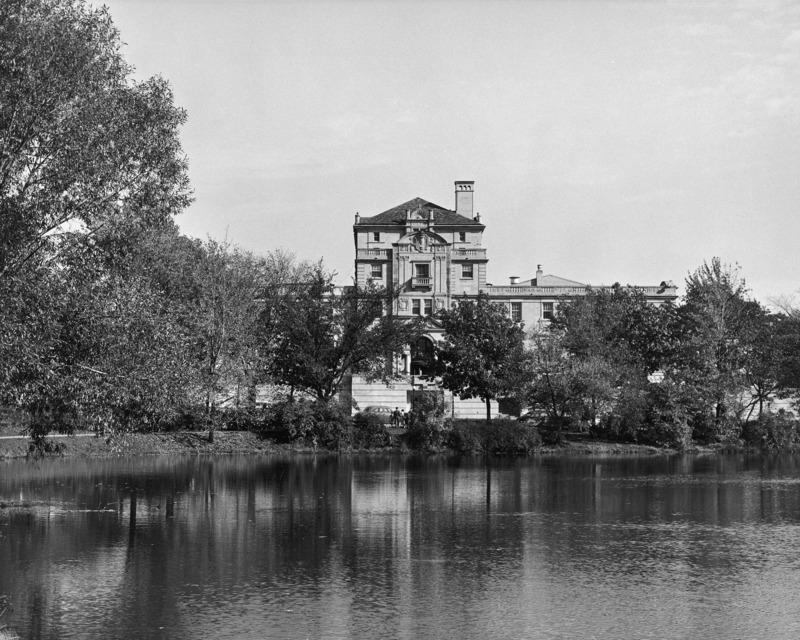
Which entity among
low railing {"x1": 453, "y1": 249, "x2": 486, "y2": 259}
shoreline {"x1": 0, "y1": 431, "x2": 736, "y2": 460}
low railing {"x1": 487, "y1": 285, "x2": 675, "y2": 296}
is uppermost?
low railing {"x1": 453, "y1": 249, "x2": 486, "y2": 259}

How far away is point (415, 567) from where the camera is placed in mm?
23047

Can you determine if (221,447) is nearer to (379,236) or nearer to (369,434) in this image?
(369,434)

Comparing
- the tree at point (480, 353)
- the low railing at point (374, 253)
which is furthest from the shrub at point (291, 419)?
the low railing at point (374, 253)

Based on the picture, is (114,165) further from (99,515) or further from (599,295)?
(599,295)

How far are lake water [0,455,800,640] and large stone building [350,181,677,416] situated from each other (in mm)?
61485

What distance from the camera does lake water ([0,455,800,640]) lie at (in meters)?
17.5

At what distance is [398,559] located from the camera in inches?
949

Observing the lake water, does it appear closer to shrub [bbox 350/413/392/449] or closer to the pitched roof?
shrub [bbox 350/413/392/449]

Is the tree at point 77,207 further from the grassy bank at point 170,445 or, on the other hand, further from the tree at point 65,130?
the grassy bank at point 170,445

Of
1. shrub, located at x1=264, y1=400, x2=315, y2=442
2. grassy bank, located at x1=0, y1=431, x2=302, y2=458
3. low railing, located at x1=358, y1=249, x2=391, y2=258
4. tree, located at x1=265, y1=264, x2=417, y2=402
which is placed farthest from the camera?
low railing, located at x1=358, y1=249, x2=391, y2=258

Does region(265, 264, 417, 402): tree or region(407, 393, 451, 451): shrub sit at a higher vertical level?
region(265, 264, 417, 402): tree

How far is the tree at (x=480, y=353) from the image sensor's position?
73688 millimetres

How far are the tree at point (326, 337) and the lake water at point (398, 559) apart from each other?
27.3m

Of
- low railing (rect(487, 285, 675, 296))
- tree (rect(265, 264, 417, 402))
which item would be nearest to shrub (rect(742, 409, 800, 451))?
tree (rect(265, 264, 417, 402))
